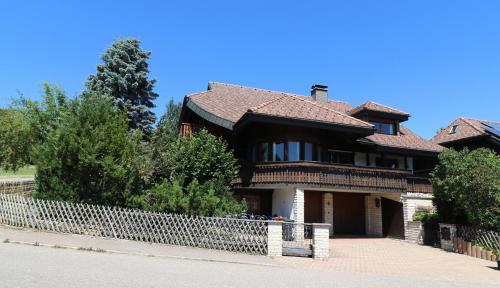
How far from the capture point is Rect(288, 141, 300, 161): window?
1948 cm

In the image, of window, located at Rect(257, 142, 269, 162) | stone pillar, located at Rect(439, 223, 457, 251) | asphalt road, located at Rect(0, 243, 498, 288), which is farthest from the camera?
window, located at Rect(257, 142, 269, 162)

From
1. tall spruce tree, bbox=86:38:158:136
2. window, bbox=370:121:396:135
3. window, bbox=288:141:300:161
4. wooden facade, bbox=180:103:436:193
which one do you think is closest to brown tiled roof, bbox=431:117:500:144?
window, bbox=370:121:396:135

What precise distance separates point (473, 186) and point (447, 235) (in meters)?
3.05

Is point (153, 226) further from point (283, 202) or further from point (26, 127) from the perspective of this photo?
point (26, 127)

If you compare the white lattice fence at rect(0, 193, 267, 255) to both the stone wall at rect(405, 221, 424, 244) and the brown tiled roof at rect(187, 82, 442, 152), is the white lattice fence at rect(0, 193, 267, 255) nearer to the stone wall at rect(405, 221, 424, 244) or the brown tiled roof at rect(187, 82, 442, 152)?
the brown tiled roof at rect(187, 82, 442, 152)

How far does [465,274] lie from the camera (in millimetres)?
12148

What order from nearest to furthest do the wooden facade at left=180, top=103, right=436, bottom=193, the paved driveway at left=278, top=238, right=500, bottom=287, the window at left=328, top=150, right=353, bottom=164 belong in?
the paved driveway at left=278, top=238, right=500, bottom=287 < the wooden facade at left=180, top=103, right=436, bottom=193 < the window at left=328, top=150, right=353, bottom=164

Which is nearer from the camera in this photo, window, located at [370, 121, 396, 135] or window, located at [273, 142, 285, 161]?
window, located at [273, 142, 285, 161]

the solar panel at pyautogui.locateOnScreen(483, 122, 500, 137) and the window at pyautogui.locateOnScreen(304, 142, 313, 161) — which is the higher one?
the solar panel at pyautogui.locateOnScreen(483, 122, 500, 137)

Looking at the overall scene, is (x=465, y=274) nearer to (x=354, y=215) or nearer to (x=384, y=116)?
(x=354, y=215)

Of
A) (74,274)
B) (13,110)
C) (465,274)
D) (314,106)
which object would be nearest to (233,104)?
(314,106)

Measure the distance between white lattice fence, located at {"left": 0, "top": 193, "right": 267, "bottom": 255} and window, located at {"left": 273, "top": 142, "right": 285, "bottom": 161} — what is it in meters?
7.02

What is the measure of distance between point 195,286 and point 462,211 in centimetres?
1473

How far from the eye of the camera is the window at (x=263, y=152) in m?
20.0
